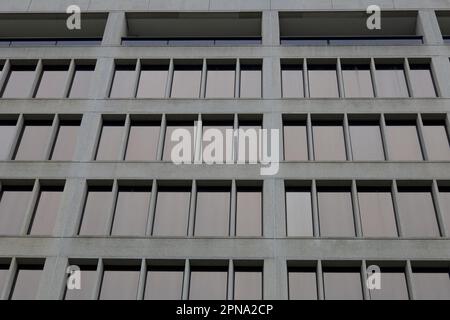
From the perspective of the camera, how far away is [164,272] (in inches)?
867

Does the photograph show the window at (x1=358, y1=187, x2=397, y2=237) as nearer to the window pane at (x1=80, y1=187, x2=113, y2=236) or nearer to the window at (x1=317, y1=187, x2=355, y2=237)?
the window at (x1=317, y1=187, x2=355, y2=237)

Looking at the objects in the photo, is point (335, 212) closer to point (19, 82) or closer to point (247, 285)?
point (247, 285)

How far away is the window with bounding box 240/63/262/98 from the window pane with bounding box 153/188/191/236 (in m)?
6.48

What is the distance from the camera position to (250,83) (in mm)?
28203

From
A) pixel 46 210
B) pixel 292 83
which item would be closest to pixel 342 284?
pixel 292 83

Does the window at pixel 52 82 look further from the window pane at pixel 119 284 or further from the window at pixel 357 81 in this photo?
the window at pixel 357 81

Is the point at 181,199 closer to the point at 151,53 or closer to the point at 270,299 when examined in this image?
the point at 270,299

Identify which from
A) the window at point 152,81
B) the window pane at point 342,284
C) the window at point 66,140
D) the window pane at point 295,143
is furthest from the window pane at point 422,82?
the window at point 66,140

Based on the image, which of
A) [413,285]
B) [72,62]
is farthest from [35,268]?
[413,285]

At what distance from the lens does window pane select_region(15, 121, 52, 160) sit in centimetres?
2561

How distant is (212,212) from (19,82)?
42.5 ft

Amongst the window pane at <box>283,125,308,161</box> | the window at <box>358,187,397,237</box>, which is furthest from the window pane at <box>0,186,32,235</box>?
the window at <box>358,187,397,237</box>

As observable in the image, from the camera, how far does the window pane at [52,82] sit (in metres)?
27.9

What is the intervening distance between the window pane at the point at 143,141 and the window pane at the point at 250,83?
4.89 m
